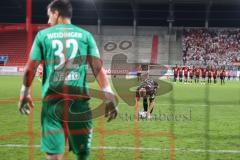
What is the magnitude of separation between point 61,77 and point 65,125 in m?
0.45

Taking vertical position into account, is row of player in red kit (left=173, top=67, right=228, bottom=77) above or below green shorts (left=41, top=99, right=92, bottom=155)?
above

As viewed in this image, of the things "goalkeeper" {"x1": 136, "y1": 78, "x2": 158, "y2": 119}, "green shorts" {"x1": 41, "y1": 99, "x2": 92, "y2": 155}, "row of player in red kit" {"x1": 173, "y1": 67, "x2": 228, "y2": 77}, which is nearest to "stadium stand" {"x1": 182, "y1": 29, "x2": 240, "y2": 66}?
"row of player in red kit" {"x1": 173, "y1": 67, "x2": 228, "y2": 77}

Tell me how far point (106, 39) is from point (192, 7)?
905 centimetres

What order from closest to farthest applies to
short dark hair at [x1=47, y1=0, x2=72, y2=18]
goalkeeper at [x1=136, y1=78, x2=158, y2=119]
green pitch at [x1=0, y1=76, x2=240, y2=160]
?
1. short dark hair at [x1=47, y1=0, x2=72, y2=18]
2. green pitch at [x1=0, y1=76, x2=240, y2=160]
3. goalkeeper at [x1=136, y1=78, x2=158, y2=119]

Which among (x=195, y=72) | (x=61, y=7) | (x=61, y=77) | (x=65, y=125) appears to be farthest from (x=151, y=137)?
(x=195, y=72)

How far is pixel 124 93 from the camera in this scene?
62.6ft

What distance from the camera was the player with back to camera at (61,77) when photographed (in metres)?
4.33

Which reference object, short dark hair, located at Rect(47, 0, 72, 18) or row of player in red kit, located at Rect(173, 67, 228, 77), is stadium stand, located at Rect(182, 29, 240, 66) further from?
short dark hair, located at Rect(47, 0, 72, 18)

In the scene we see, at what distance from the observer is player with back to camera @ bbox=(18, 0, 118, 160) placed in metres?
4.33

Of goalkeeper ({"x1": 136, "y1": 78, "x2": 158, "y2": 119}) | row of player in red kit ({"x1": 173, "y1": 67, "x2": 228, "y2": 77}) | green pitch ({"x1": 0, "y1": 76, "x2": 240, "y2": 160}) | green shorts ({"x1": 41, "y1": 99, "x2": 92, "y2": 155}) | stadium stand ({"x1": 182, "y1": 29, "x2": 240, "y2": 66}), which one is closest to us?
green shorts ({"x1": 41, "y1": 99, "x2": 92, "y2": 155})

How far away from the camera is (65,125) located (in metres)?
4.46

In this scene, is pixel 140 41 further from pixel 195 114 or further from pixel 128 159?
pixel 128 159

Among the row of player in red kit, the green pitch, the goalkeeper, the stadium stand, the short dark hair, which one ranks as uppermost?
the stadium stand

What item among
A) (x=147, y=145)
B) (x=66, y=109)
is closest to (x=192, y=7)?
(x=147, y=145)
